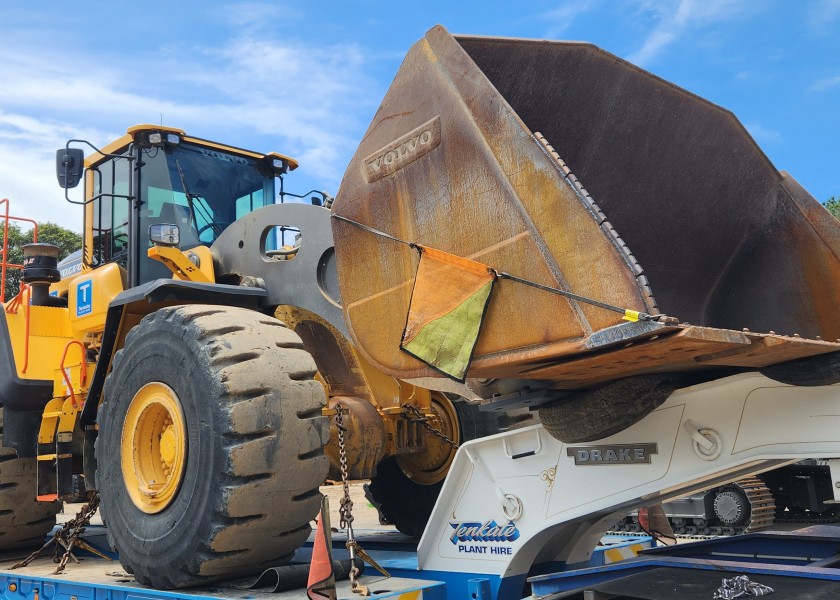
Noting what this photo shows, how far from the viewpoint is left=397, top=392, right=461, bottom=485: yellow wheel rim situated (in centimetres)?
561

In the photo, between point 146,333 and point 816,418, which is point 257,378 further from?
point 816,418

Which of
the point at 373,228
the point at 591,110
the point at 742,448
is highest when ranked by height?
the point at 591,110

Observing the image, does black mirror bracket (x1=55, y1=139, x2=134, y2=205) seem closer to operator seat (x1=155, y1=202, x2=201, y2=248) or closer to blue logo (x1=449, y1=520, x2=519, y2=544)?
operator seat (x1=155, y1=202, x2=201, y2=248)

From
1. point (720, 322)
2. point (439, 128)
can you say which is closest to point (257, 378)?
point (439, 128)

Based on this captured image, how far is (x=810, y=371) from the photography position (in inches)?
113

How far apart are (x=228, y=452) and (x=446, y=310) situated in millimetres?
1169

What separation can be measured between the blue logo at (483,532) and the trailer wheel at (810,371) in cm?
131

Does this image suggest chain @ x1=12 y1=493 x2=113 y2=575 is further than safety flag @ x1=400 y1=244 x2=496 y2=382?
Yes

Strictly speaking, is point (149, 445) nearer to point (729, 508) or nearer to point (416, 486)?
point (416, 486)

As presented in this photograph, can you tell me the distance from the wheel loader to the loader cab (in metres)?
0.53

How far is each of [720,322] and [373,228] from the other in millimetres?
1801

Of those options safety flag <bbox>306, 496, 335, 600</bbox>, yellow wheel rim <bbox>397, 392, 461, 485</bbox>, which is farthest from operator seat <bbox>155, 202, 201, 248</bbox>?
safety flag <bbox>306, 496, 335, 600</bbox>

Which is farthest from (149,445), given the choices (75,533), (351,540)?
(75,533)

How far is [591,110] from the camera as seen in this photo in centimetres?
372
